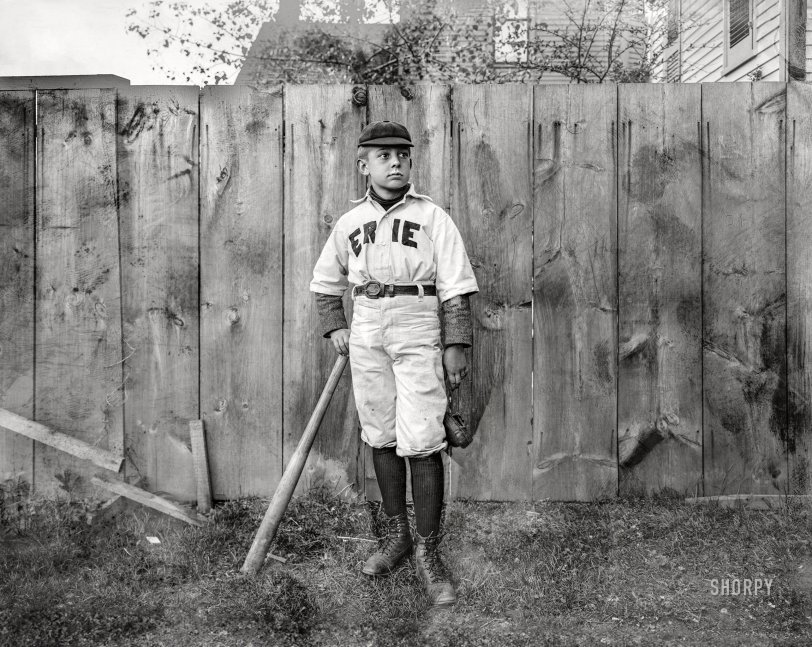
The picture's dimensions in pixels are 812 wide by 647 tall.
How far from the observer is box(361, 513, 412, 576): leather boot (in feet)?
8.91

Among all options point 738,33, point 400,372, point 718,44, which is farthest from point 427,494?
point 718,44

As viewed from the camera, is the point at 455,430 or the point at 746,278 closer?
the point at 455,430

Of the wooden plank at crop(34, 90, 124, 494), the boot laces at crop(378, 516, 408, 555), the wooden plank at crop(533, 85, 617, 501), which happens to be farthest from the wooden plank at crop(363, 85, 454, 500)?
the boot laces at crop(378, 516, 408, 555)

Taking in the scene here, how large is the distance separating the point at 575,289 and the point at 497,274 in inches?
14.5

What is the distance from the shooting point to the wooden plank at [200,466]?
11.0 feet

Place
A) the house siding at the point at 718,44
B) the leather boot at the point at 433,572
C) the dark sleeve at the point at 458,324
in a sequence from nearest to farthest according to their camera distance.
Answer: the leather boot at the point at 433,572 < the dark sleeve at the point at 458,324 < the house siding at the point at 718,44

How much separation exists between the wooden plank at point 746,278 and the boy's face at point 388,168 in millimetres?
1461

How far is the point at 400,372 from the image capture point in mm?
2764

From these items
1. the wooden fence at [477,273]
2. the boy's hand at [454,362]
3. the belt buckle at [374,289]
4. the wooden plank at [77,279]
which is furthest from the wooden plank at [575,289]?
the wooden plank at [77,279]

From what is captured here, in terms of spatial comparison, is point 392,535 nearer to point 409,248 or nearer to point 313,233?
point 409,248

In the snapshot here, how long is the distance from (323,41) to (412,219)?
8798 millimetres

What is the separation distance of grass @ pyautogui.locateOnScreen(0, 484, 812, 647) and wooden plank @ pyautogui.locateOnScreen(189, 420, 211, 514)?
147 millimetres

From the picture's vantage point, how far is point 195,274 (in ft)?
11.0

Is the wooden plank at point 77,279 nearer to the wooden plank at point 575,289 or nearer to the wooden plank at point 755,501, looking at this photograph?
the wooden plank at point 575,289
